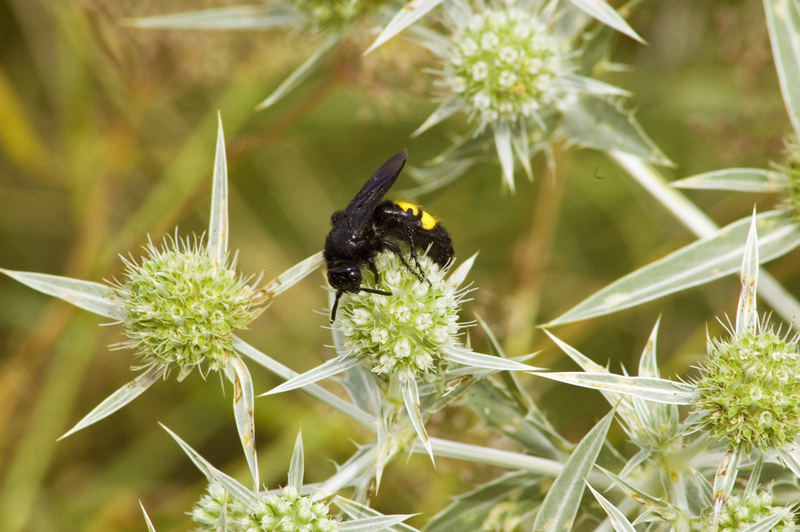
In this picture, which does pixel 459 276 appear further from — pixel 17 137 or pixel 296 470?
pixel 17 137

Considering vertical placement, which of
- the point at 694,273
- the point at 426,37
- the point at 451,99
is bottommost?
the point at 694,273

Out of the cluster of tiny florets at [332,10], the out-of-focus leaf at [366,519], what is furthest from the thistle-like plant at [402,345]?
the cluster of tiny florets at [332,10]

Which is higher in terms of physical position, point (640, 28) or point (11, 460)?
point (640, 28)

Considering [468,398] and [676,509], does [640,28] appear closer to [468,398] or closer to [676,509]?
[468,398]

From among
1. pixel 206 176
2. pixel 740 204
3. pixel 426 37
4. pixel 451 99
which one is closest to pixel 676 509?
pixel 451 99

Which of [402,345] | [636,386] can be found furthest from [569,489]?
[402,345]

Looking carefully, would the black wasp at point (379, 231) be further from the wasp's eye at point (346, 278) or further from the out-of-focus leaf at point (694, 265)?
the out-of-focus leaf at point (694, 265)
